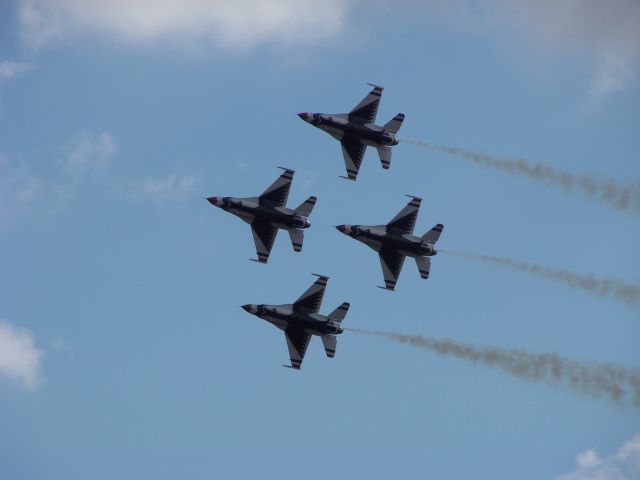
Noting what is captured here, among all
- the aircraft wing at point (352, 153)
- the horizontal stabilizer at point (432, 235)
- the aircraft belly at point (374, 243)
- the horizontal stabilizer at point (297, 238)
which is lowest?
the horizontal stabilizer at point (297, 238)

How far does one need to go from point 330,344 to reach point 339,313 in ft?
9.87

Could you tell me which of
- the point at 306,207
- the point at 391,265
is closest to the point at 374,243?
the point at 391,265

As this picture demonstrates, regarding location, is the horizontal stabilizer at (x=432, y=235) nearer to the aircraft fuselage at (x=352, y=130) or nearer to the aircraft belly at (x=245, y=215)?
the aircraft fuselage at (x=352, y=130)

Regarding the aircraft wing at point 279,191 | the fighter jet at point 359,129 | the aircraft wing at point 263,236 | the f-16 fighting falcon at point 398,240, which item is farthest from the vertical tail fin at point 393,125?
the aircraft wing at point 263,236

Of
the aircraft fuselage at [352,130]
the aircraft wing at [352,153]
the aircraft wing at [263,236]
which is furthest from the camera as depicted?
the aircraft wing at [352,153]

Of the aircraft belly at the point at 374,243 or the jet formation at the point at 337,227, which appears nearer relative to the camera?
the jet formation at the point at 337,227

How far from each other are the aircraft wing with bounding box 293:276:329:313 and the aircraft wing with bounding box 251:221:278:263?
6.15 m

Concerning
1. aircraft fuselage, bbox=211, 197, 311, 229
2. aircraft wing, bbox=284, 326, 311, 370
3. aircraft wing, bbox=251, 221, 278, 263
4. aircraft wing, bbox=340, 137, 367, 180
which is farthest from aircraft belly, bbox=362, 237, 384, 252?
aircraft wing, bbox=284, 326, 311, 370

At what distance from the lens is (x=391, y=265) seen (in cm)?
13050

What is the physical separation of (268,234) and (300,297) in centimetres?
720

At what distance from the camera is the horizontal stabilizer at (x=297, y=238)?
128125mm

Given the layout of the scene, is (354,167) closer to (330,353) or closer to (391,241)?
(391,241)

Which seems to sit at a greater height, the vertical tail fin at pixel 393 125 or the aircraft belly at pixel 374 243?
the vertical tail fin at pixel 393 125

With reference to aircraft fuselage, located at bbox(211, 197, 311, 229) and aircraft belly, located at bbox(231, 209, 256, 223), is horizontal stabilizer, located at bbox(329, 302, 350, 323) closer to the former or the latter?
aircraft fuselage, located at bbox(211, 197, 311, 229)
